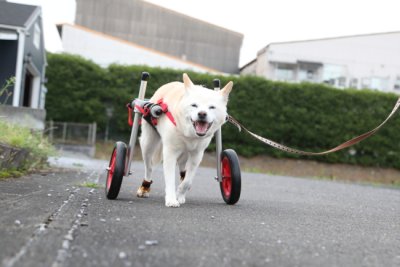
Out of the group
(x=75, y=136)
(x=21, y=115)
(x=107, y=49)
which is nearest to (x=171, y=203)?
(x=21, y=115)

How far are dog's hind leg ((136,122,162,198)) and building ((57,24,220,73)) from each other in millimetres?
32572

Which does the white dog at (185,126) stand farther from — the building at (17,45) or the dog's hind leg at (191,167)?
the building at (17,45)

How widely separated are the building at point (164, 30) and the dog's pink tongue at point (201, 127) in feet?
143

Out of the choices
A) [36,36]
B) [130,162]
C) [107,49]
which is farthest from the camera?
[107,49]

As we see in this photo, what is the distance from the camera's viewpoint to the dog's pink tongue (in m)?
4.88

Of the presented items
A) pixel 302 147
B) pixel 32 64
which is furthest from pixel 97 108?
pixel 302 147

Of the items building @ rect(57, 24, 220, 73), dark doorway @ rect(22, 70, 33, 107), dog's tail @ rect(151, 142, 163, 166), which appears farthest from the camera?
building @ rect(57, 24, 220, 73)

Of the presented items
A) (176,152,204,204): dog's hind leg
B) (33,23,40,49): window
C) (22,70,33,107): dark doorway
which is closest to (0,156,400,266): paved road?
(176,152,204,204): dog's hind leg

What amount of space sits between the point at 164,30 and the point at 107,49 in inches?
428

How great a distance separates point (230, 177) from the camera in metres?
5.68

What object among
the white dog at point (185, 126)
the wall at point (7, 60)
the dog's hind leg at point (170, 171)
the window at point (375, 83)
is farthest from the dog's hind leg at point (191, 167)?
the window at point (375, 83)

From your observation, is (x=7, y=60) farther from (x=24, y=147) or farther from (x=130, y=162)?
(x=130, y=162)

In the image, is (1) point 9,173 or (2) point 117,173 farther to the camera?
(1) point 9,173

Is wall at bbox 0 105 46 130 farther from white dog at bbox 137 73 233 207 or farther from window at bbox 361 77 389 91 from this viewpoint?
window at bbox 361 77 389 91
